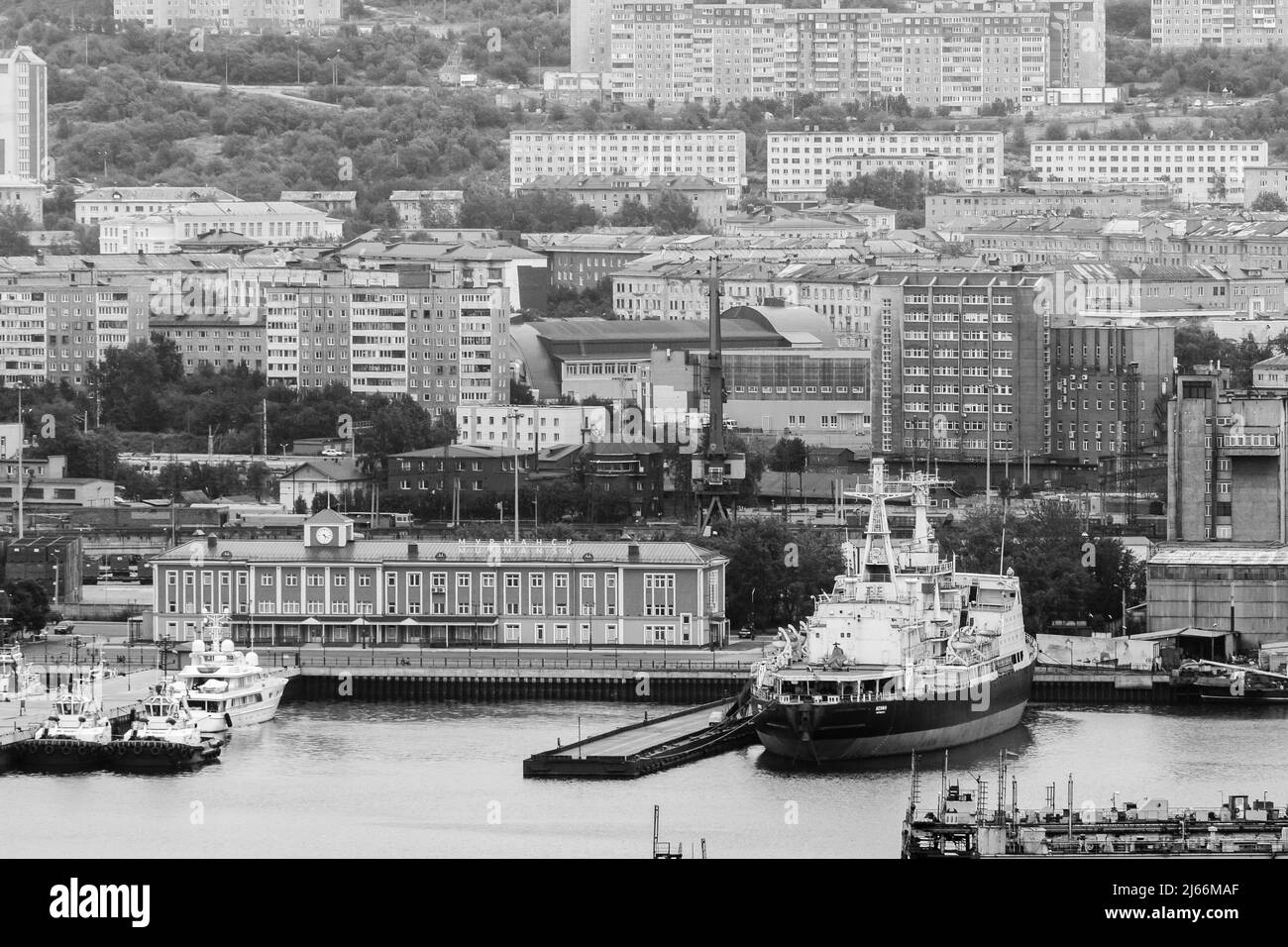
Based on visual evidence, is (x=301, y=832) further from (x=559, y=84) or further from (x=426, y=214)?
(x=559, y=84)

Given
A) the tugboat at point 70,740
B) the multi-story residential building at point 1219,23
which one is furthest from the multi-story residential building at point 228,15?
the tugboat at point 70,740

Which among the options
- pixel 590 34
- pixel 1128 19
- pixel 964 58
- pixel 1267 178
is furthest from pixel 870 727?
pixel 1128 19

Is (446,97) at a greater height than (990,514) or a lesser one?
greater

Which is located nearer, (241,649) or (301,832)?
(301,832)

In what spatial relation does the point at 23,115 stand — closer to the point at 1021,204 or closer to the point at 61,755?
the point at 1021,204

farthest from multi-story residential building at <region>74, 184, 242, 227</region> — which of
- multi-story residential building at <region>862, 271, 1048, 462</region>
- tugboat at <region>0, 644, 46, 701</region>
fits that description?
tugboat at <region>0, 644, 46, 701</region>
